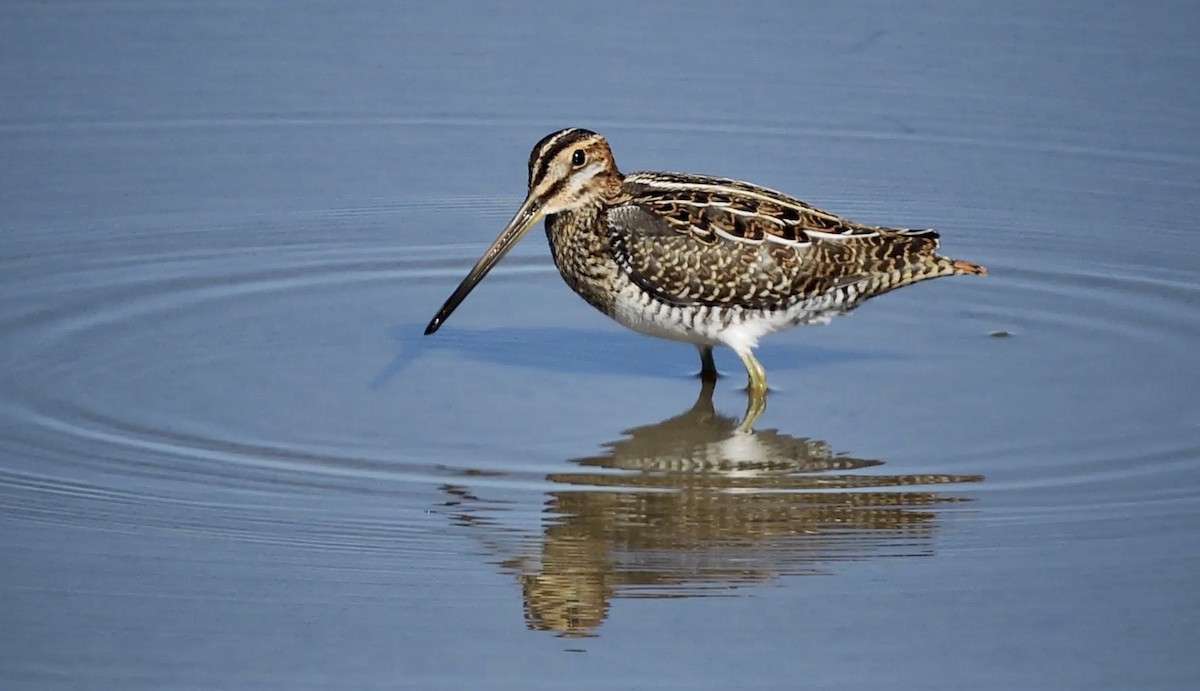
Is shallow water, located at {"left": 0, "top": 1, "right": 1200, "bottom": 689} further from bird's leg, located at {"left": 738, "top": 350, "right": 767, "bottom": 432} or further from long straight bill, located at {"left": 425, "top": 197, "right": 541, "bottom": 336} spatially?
long straight bill, located at {"left": 425, "top": 197, "right": 541, "bottom": 336}

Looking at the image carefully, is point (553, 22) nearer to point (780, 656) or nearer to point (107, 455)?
point (107, 455)

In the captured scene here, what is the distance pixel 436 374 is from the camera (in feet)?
36.8

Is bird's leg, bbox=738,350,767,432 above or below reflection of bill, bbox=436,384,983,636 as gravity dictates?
above

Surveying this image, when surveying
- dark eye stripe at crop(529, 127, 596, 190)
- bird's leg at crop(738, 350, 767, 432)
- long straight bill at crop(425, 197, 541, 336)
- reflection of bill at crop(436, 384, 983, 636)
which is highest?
dark eye stripe at crop(529, 127, 596, 190)

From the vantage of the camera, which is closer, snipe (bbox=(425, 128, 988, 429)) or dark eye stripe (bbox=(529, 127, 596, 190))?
snipe (bbox=(425, 128, 988, 429))

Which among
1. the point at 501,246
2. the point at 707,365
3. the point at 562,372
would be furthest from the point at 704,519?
the point at 501,246

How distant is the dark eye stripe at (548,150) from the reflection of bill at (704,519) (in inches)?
61.7

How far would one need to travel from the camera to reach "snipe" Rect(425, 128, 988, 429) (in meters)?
11.0

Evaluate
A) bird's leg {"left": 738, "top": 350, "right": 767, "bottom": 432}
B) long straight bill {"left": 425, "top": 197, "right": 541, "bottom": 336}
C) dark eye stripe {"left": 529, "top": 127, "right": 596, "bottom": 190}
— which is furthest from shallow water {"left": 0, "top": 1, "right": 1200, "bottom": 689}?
dark eye stripe {"left": 529, "top": 127, "right": 596, "bottom": 190}

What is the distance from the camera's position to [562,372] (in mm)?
11312

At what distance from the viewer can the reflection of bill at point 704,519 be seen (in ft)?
28.0

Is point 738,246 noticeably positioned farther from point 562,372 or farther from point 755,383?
point 562,372

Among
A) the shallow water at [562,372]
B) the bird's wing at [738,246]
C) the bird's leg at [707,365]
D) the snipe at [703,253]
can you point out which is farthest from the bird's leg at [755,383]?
the bird's leg at [707,365]

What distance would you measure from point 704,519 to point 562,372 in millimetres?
2286
